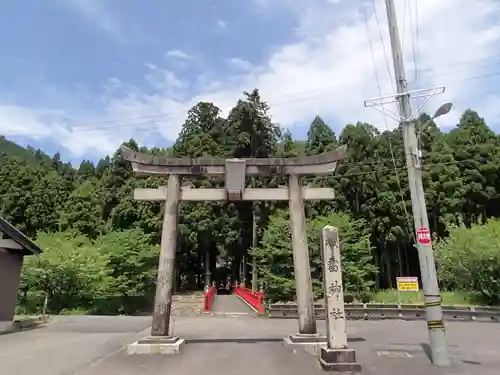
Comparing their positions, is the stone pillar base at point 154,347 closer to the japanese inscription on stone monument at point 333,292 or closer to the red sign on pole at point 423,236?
the japanese inscription on stone monument at point 333,292

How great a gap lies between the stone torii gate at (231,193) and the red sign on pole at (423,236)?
3.03 metres

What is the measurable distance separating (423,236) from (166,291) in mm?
6080

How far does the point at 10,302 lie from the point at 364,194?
2735cm

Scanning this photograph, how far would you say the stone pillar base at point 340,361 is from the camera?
7.64 metres

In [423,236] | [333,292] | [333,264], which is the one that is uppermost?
[423,236]

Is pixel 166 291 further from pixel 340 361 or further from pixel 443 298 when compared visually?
pixel 443 298

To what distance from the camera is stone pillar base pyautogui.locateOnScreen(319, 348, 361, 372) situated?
764cm

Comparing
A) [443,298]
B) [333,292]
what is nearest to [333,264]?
[333,292]

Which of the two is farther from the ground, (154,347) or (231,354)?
(154,347)

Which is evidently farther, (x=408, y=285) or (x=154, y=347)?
(x=408, y=285)

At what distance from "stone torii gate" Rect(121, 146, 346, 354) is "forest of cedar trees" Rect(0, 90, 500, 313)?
10.8 m

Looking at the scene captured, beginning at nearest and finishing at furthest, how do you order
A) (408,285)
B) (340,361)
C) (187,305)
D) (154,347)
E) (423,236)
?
(340,361) → (423,236) → (154,347) → (408,285) → (187,305)

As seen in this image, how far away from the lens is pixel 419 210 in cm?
916

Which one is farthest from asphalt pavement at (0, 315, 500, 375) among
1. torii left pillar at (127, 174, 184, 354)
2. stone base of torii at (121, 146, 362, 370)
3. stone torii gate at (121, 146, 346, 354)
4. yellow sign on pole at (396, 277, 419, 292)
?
yellow sign on pole at (396, 277, 419, 292)
